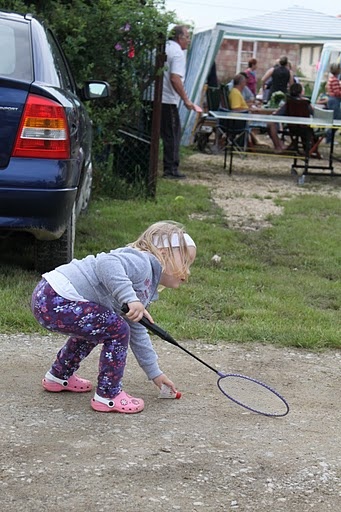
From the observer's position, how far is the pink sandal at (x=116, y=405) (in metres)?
3.65

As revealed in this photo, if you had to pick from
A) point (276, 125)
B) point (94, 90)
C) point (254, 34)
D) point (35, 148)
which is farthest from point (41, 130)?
→ point (254, 34)

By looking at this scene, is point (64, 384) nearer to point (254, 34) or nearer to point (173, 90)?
point (173, 90)

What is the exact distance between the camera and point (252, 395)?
3.97 meters

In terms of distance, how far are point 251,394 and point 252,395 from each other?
1cm

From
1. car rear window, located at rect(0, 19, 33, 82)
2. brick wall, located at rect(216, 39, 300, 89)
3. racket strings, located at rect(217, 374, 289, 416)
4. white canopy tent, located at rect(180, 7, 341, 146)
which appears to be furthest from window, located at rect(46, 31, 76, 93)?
brick wall, located at rect(216, 39, 300, 89)

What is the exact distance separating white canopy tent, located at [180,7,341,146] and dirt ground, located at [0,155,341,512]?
11.5m

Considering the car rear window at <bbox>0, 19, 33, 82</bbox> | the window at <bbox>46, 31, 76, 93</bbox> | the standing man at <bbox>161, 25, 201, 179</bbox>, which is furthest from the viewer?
the standing man at <bbox>161, 25, 201, 179</bbox>

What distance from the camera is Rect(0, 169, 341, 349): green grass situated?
489 cm

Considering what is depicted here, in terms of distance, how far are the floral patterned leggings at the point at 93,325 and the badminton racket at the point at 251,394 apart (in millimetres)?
208

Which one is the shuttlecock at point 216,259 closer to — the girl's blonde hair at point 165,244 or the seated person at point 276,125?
the girl's blonde hair at point 165,244

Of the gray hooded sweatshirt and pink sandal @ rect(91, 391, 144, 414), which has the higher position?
the gray hooded sweatshirt

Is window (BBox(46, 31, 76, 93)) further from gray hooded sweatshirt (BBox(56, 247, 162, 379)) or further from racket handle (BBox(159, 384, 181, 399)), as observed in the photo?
racket handle (BBox(159, 384, 181, 399))

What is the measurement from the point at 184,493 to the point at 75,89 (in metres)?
4.49

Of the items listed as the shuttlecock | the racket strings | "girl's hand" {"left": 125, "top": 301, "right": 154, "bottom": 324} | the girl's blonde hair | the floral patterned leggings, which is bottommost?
the shuttlecock
